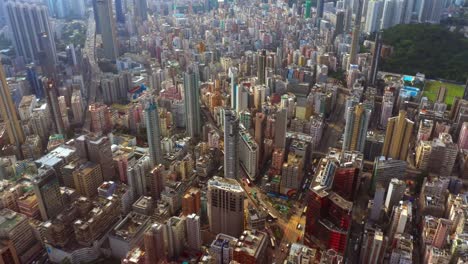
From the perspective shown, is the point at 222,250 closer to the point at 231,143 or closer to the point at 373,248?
the point at 373,248

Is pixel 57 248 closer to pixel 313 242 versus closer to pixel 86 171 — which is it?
pixel 86 171

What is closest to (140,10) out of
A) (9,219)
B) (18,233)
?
(9,219)

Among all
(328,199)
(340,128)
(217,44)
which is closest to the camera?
(328,199)

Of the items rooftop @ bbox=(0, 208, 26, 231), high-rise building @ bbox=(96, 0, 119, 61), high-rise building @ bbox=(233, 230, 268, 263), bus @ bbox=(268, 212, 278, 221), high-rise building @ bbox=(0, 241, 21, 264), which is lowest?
bus @ bbox=(268, 212, 278, 221)

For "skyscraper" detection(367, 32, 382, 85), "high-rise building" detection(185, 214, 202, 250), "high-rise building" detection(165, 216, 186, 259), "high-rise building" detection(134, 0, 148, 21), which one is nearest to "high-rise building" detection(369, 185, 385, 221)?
"high-rise building" detection(185, 214, 202, 250)

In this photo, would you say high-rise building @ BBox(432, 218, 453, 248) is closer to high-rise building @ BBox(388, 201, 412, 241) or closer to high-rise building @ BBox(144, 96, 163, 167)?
high-rise building @ BBox(388, 201, 412, 241)

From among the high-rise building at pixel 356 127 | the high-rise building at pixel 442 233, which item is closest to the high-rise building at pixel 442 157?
the high-rise building at pixel 356 127

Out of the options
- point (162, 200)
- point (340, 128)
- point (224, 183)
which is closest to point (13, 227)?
point (162, 200)
